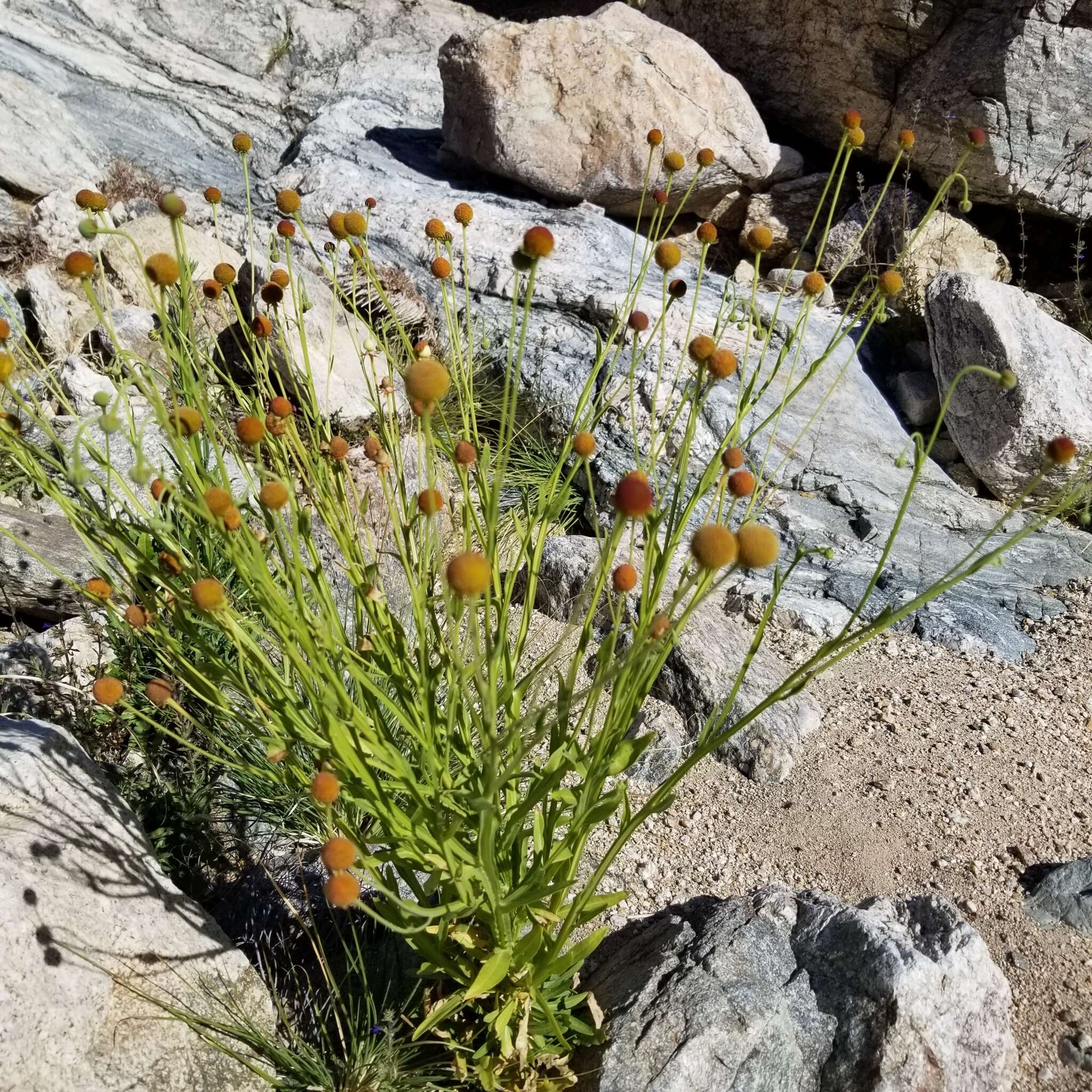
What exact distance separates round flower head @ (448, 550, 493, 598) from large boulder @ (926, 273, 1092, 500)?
4.18 m

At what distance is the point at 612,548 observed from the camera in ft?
4.78

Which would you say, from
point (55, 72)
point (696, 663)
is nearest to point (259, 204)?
point (55, 72)

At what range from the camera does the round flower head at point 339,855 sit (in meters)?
1.16

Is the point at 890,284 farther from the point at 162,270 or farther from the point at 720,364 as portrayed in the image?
the point at 162,270

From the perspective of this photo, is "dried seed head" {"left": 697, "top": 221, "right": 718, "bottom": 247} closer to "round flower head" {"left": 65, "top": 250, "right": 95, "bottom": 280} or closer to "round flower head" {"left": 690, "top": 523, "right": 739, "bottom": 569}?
"round flower head" {"left": 690, "top": 523, "right": 739, "bottom": 569}

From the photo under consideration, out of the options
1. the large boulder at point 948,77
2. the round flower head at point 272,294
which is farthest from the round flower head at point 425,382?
the large boulder at point 948,77

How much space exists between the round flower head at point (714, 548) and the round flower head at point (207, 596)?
656 millimetres

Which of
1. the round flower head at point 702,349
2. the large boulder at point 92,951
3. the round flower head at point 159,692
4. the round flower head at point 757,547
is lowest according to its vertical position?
the large boulder at point 92,951

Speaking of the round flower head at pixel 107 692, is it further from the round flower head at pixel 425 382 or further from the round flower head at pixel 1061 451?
the round flower head at pixel 1061 451

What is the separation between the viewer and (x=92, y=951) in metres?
1.70

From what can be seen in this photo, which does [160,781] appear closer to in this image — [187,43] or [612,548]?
[612,548]

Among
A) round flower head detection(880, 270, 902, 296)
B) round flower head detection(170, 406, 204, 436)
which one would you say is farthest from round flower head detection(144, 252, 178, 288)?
round flower head detection(880, 270, 902, 296)

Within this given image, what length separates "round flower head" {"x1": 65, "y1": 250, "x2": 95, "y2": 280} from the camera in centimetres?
138

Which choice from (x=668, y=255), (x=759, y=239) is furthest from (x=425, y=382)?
(x=759, y=239)
